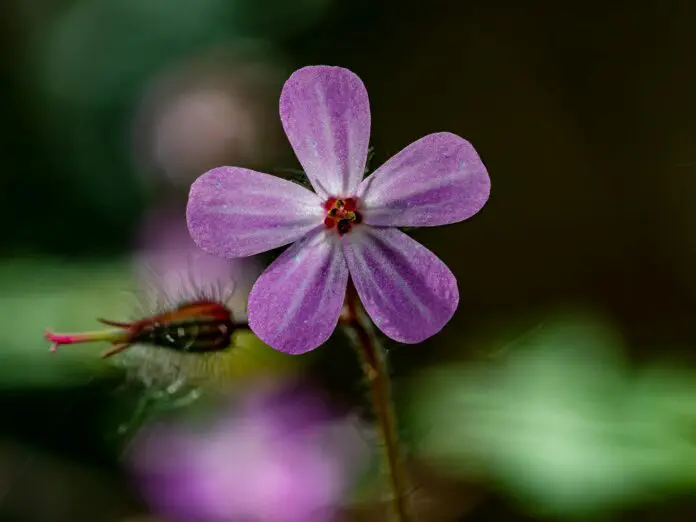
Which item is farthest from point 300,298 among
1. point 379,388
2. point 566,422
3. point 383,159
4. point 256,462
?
point 383,159

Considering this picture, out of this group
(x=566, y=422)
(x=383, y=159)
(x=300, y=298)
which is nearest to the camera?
A: (x=300, y=298)

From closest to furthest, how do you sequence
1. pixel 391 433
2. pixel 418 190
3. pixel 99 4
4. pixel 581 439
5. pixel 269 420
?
pixel 418 190, pixel 391 433, pixel 581 439, pixel 269 420, pixel 99 4

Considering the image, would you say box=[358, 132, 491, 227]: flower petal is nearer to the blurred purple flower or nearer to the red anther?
the red anther

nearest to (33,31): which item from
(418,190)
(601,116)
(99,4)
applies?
(99,4)

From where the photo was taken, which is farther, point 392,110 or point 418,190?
point 392,110

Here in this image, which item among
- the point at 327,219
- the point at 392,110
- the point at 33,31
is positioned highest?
the point at 33,31

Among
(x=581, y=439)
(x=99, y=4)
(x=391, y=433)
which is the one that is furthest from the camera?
(x=99, y=4)

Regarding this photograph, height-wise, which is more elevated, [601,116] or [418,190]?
[601,116]

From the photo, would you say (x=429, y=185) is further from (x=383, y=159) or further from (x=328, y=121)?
(x=383, y=159)

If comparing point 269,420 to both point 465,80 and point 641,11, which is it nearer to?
point 465,80
